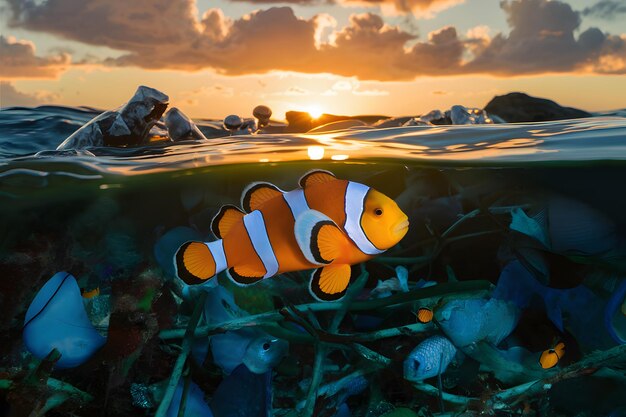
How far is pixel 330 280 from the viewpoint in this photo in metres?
2.29

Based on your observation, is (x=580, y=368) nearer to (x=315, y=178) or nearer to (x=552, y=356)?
(x=552, y=356)

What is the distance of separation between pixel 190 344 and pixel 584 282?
2.01 metres

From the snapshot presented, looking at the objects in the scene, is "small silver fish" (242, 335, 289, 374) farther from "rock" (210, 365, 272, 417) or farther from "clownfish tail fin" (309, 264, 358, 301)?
"clownfish tail fin" (309, 264, 358, 301)

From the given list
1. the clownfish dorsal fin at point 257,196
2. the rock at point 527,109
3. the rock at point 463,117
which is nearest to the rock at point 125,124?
the clownfish dorsal fin at point 257,196

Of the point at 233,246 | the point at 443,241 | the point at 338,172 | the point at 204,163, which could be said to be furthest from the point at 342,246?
the point at 204,163

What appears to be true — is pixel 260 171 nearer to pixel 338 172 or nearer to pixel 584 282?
pixel 338 172

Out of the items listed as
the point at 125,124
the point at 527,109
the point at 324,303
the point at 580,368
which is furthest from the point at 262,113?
the point at 580,368

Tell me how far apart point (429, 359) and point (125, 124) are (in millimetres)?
3613

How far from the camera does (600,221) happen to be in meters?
3.08

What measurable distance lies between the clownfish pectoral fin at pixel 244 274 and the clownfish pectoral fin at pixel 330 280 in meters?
0.22

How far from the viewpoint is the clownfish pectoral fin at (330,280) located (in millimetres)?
2248

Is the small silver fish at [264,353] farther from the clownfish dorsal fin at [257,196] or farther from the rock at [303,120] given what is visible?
the rock at [303,120]

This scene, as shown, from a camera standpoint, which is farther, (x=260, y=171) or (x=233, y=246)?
(x=260, y=171)

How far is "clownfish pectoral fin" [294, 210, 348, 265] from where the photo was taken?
2177 mm
